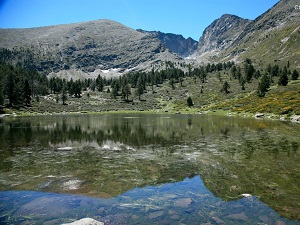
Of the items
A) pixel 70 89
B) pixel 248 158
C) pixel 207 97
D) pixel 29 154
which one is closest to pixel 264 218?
pixel 248 158

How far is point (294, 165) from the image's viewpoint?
752 inches

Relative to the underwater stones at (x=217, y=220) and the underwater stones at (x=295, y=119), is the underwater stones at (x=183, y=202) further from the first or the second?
the underwater stones at (x=295, y=119)

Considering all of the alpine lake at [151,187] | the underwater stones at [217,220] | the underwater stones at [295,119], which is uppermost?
the underwater stones at [217,220]

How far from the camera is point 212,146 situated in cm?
2823

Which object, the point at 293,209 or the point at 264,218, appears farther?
the point at 293,209

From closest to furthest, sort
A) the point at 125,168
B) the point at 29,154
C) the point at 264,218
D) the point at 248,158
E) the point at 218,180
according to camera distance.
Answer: the point at 264,218 → the point at 218,180 → the point at 125,168 → the point at 248,158 → the point at 29,154

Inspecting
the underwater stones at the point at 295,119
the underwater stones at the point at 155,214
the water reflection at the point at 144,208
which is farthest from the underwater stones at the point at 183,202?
the underwater stones at the point at 295,119

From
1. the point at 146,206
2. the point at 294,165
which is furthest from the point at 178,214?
the point at 294,165

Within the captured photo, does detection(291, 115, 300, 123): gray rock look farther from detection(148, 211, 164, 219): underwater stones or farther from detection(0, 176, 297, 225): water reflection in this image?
detection(148, 211, 164, 219): underwater stones

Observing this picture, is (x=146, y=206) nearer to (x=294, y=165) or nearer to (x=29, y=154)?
(x=294, y=165)

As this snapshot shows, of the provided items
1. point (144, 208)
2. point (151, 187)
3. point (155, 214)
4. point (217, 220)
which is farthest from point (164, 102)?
point (217, 220)

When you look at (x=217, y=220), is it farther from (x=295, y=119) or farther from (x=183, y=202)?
(x=295, y=119)

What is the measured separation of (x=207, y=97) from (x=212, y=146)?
139779mm

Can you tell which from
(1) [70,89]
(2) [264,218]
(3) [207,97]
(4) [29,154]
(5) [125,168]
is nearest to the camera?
(2) [264,218]
